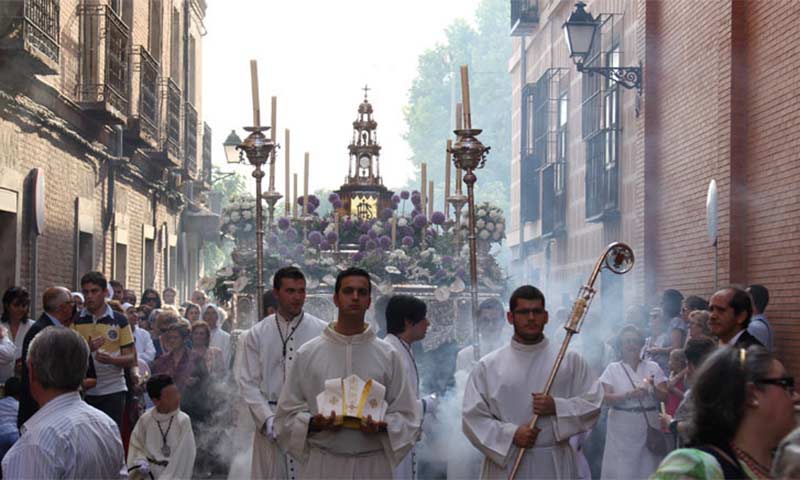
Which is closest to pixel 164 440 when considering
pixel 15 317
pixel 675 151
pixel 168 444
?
pixel 168 444

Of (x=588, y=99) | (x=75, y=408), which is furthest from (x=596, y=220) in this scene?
(x=75, y=408)

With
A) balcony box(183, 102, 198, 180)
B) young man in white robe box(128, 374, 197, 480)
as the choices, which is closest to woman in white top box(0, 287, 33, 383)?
young man in white robe box(128, 374, 197, 480)

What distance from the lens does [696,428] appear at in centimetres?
322

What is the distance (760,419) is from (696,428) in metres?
0.16

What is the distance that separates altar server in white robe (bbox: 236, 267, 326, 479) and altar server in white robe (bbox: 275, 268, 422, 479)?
1.34 metres

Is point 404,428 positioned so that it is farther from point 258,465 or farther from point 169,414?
point 169,414

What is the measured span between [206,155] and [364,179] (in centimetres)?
1621

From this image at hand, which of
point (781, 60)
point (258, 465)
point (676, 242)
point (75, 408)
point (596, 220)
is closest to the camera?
point (75, 408)

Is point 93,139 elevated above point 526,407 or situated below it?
above

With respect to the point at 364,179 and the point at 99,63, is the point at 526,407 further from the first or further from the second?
the point at 99,63

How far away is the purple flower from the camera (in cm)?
1245

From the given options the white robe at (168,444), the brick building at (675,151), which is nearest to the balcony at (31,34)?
the white robe at (168,444)

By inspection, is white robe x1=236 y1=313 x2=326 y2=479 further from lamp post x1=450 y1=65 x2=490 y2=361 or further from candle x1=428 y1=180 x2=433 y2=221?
candle x1=428 y1=180 x2=433 y2=221

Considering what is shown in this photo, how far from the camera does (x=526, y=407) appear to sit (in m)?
6.20
